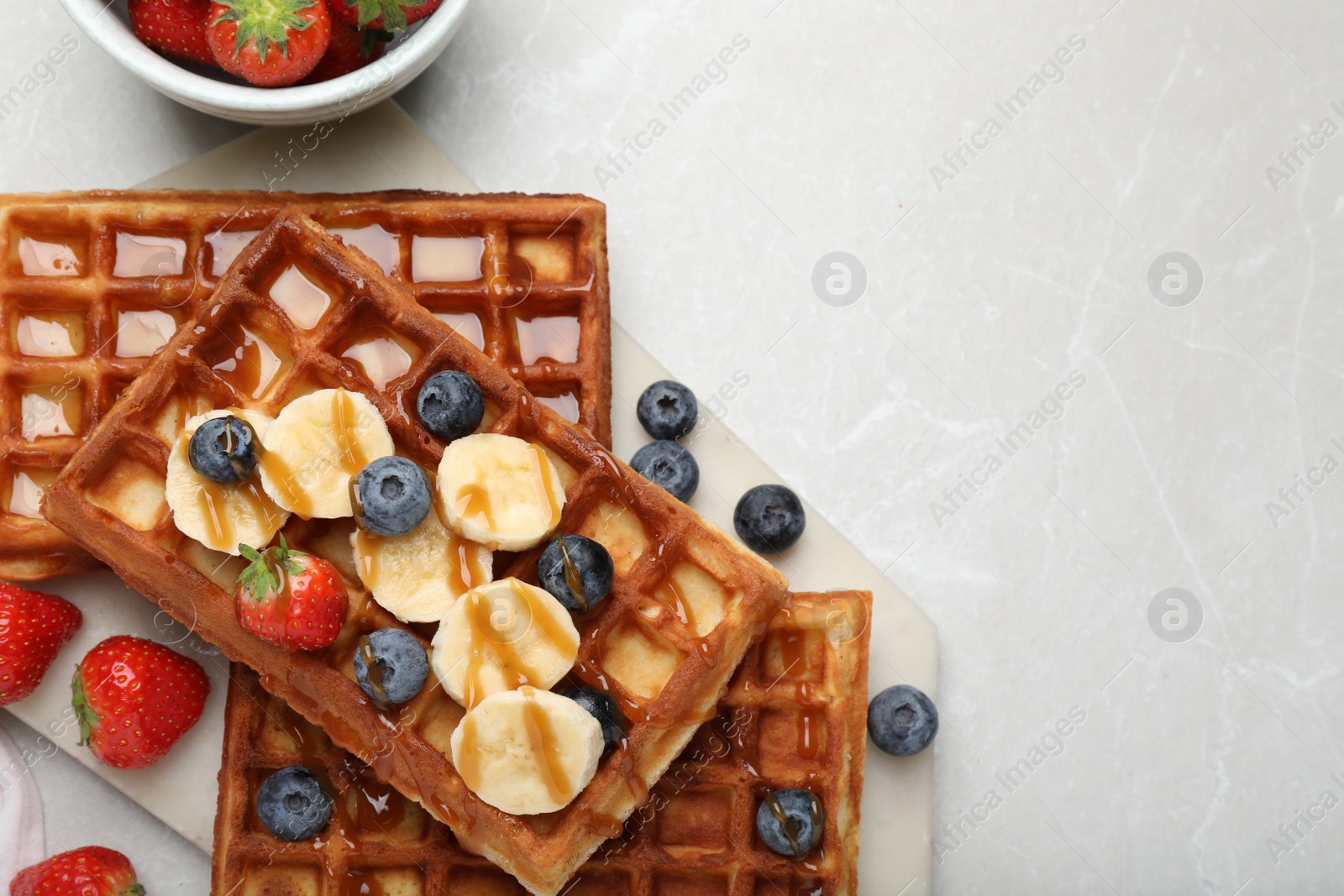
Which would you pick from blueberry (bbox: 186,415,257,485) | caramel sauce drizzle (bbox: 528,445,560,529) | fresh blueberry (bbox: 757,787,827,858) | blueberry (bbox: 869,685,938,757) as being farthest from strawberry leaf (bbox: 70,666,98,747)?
blueberry (bbox: 869,685,938,757)

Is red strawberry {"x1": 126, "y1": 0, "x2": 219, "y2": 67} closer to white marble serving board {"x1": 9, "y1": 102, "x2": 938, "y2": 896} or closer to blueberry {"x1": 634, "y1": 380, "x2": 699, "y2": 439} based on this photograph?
white marble serving board {"x1": 9, "y1": 102, "x2": 938, "y2": 896}

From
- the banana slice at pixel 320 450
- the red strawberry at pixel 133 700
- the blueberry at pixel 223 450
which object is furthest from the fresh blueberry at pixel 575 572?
the red strawberry at pixel 133 700

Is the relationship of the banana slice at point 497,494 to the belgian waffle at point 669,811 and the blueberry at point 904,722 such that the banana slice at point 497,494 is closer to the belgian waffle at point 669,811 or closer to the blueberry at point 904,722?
the belgian waffle at point 669,811

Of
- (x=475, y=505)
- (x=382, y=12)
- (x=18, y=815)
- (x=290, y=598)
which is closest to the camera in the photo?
(x=290, y=598)

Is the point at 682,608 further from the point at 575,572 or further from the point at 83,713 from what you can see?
the point at 83,713

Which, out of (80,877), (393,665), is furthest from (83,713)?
(393,665)

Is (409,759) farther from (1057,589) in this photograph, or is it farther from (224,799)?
(1057,589)

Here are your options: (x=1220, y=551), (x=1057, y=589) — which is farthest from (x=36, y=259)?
(x=1220, y=551)

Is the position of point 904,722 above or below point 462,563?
above
